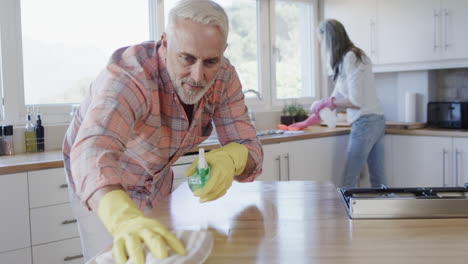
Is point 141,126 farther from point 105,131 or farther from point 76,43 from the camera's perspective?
point 76,43

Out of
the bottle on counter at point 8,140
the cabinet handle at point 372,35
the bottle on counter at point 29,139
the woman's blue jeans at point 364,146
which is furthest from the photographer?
the cabinet handle at point 372,35

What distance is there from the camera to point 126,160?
63.9 inches

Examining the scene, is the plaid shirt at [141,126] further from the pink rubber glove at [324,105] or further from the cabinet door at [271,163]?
the pink rubber glove at [324,105]

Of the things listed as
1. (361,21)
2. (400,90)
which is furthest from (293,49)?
(400,90)

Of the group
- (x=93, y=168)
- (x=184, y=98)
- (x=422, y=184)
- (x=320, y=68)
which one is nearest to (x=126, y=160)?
(x=184, y=98)

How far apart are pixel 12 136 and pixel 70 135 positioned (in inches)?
50.2

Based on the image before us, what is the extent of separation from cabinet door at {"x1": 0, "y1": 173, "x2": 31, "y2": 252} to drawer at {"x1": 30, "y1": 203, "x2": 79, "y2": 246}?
0.04 metres

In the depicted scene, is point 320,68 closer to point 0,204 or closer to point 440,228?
point 0,204

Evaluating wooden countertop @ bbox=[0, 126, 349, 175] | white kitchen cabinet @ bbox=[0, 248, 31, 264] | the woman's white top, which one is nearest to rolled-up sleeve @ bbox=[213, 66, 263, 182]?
wooden countertop @ bbox=[0, 126, 349, 175]

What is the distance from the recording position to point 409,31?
3912 mm

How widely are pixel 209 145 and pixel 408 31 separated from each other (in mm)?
1873

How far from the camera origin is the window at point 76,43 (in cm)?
290

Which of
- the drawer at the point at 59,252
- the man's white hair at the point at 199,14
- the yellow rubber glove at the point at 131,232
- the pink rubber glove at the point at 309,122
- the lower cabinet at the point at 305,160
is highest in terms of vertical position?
Result: the man's white hair at the point at 199,14

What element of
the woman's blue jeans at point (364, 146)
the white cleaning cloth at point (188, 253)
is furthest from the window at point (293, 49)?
the white cleaning cloth at point (188, 253)
